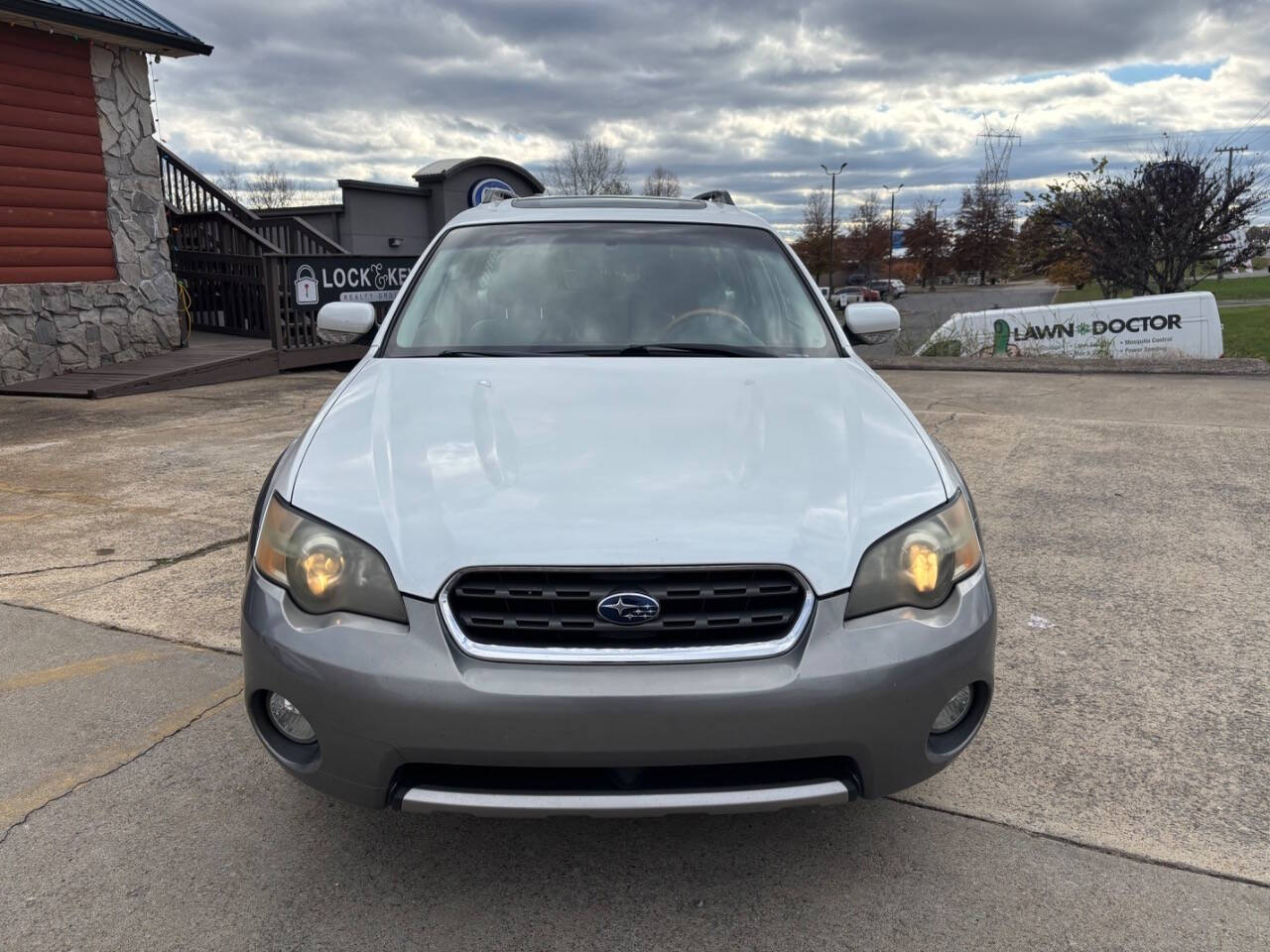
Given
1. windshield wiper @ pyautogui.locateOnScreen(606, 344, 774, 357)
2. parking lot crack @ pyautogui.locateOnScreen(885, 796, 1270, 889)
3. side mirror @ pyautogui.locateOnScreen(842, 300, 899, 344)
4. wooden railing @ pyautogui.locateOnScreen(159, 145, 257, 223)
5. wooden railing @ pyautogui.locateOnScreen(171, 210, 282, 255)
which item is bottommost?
parking lot crack @ pyautogui.locateOnScreen(885, 796, 1270, 889)

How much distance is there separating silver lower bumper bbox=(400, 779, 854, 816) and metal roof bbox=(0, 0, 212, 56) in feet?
37.2

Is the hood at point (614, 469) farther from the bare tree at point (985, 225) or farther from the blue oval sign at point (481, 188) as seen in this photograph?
the bare tree at point (985, 225)

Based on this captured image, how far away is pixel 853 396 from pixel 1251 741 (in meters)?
1.67

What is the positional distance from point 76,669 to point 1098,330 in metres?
13.4

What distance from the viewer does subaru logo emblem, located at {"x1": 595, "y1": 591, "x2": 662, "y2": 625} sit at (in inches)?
81.7

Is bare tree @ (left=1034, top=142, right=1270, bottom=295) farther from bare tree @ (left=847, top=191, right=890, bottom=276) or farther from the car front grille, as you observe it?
bare tree @ (left=847, top=191, right=890, bottom=276)

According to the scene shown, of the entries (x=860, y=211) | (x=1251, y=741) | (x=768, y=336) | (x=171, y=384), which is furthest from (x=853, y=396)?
(x=860, y=211)

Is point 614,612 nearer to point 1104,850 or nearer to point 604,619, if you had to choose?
point 604,619

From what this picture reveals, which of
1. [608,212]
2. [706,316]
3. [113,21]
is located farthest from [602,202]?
[113,21]

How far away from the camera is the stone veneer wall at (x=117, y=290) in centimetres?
1105

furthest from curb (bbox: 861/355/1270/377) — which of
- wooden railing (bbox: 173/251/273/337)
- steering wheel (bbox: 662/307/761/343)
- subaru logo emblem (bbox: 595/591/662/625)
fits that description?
subaru logo emblem (bbox: 595/591/662/625)

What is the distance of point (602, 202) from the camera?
432 cm

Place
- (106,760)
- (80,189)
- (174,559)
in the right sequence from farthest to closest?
1. (80,189)
2. (174,559)
3. (106,760)

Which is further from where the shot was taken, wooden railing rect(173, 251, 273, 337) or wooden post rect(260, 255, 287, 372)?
wooden railing rect(173, 251, 273, 337)
